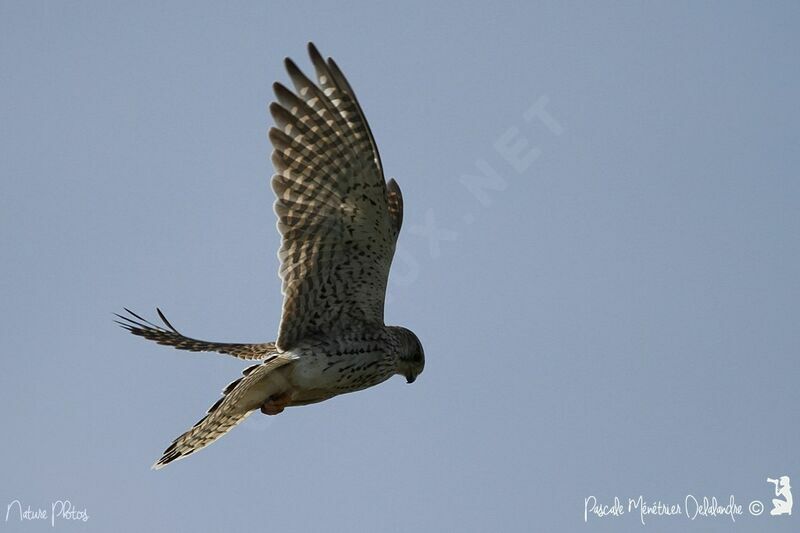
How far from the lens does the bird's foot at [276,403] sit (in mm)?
11500

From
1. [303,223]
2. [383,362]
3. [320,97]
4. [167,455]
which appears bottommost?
[167,455]

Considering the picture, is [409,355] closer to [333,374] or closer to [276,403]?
[333,374]

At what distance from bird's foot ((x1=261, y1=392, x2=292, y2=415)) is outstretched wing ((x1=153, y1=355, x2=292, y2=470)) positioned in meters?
0.07

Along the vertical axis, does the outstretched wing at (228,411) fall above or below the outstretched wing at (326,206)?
below

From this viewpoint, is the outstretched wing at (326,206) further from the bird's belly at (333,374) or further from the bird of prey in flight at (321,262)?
the bird's belly at (333,374)

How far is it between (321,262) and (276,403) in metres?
1.40

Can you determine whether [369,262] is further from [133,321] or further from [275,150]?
[133,321]

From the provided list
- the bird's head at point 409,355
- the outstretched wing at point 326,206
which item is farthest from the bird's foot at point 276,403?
the bird's head at point 409,355

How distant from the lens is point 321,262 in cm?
1127

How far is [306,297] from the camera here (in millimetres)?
11375

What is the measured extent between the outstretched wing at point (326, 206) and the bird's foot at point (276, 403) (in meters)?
0.48

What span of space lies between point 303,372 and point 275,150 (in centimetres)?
203

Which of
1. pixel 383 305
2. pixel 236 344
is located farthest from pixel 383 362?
pixel 236 344

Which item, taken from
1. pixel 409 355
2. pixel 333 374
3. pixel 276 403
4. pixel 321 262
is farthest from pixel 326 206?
pixel 409 355
